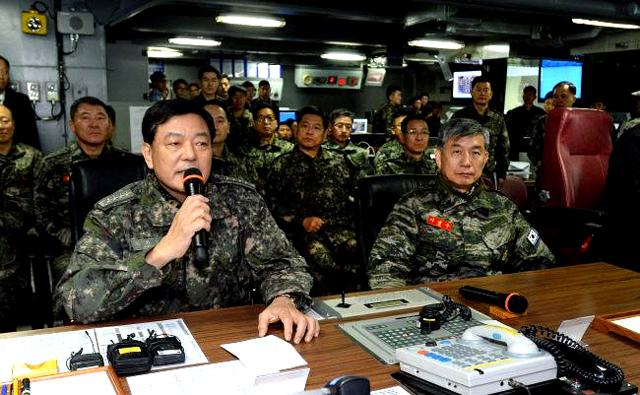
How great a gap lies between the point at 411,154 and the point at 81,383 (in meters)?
3.89

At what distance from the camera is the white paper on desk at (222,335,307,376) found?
1.27 m

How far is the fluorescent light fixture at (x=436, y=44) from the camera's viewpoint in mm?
8195

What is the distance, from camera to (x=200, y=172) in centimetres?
170

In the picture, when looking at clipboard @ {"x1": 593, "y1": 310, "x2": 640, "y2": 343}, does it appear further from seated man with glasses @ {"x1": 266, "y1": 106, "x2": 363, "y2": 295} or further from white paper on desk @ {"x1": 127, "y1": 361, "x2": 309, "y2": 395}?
seated man with glasses @ {"x1": 266, "y1": 106, "x2": 363, "y2": 295}

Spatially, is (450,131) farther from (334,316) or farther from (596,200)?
(596,200)

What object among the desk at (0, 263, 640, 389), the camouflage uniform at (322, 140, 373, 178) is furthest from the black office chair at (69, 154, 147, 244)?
the camouflage uniform at (322, 140, 373, 178)

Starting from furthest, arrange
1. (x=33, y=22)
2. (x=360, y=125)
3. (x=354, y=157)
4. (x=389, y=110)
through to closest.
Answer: (x=360, y=125), (x=389, y=110), (x=33, y=22), (x=354, y=157)

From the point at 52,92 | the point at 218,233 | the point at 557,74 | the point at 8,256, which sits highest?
the point at 557,74

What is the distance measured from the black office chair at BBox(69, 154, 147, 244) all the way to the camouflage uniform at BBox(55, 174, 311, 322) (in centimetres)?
45

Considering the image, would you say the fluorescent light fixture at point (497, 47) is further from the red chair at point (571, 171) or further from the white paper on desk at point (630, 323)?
the white paper on desk at point (630, 323)

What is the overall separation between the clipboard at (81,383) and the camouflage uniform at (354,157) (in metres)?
3.51

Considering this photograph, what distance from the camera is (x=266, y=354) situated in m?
1.34

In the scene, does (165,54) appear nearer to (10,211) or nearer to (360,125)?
(360,125)

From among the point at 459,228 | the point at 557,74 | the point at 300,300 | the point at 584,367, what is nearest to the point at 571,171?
the point at 459,228
